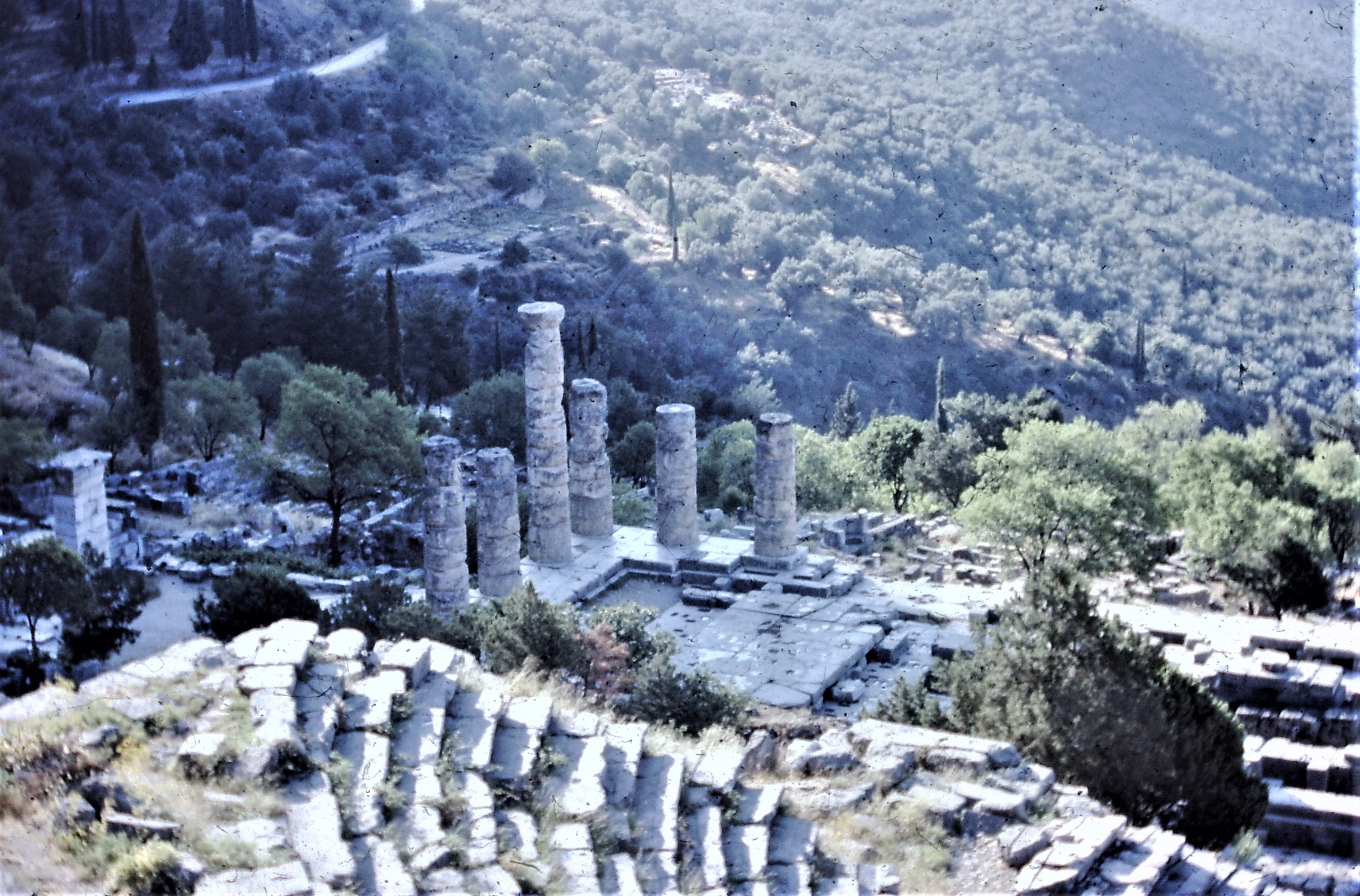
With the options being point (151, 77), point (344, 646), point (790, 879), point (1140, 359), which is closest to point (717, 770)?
point (790, 879)

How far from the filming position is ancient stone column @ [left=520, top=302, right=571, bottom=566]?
25.8m

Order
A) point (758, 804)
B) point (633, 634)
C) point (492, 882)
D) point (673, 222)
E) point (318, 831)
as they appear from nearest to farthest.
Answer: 1. point (492, 882)
2. point (318, 831)
3. point (758, 804)
4. point (633, 634)
5. point (673, 222)

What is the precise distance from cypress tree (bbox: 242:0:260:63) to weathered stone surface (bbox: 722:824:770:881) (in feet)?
195

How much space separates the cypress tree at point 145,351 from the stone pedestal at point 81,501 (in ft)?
29.8

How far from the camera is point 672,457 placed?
87.1 ft

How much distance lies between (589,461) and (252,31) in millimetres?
46859

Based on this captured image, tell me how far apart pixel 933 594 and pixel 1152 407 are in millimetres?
26743

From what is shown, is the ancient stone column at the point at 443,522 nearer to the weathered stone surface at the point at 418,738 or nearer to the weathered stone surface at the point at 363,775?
the weathered stone surface at the point at 418,738

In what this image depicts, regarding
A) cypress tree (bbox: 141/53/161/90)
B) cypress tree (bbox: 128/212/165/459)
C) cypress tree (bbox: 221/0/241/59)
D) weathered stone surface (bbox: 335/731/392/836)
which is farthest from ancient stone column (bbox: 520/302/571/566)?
cypress tree (bbox: 221/0/241/59)

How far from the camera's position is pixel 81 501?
2770 cm

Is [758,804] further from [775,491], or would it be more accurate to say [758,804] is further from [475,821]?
[775,491]

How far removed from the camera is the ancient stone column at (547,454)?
84.5 ft

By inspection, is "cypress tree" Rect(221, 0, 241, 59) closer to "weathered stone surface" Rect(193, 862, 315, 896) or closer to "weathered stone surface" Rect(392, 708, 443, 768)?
"weathered stone surface" Rect(392, 708, 443, 768)

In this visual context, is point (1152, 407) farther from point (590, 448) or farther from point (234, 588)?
point (234, 588)
